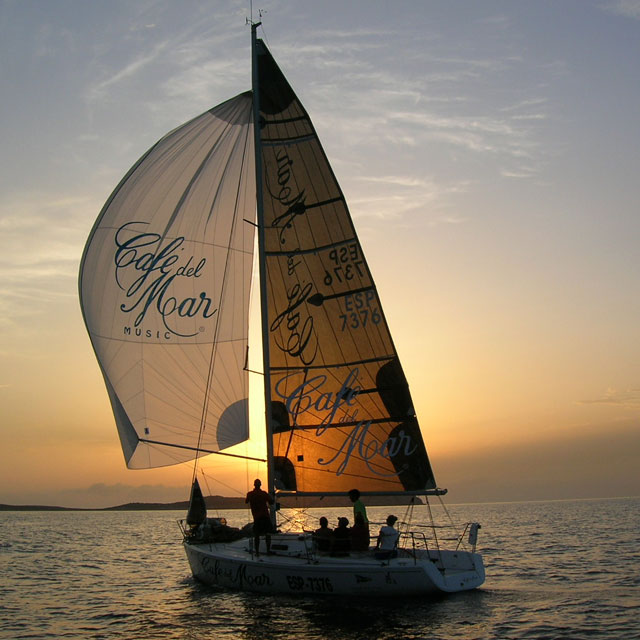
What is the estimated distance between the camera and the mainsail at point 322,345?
15805 millimetres

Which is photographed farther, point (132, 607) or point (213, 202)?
point (213, 202)

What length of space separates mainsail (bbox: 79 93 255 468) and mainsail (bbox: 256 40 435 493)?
5.53 feet

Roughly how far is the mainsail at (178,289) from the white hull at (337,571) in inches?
115

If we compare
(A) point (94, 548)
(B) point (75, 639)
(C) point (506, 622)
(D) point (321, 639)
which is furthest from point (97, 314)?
(A) point (94, 548)

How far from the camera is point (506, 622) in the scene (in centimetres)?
1305

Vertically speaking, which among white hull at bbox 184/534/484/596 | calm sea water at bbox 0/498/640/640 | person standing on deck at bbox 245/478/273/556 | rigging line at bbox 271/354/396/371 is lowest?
calm sea water at bbox 0/498/640/640

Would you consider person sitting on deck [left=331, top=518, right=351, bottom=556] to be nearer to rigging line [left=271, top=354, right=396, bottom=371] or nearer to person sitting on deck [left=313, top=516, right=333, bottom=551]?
person sitting on deck [left=313, top=516, right=333, bottom=551]

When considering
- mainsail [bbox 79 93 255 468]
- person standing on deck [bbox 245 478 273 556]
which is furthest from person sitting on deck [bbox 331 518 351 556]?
mainsail [bbox 79 93 255 468]

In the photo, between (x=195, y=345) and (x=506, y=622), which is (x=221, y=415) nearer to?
(x=195, y=345)

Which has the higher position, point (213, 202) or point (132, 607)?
point (213, 202)

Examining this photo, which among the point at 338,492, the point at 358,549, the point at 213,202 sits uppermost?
the point at 213,202

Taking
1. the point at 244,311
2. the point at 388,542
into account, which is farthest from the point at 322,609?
the point at 244,311

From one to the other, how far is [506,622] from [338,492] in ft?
13.7

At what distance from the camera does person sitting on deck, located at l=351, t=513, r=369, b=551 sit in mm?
13891
